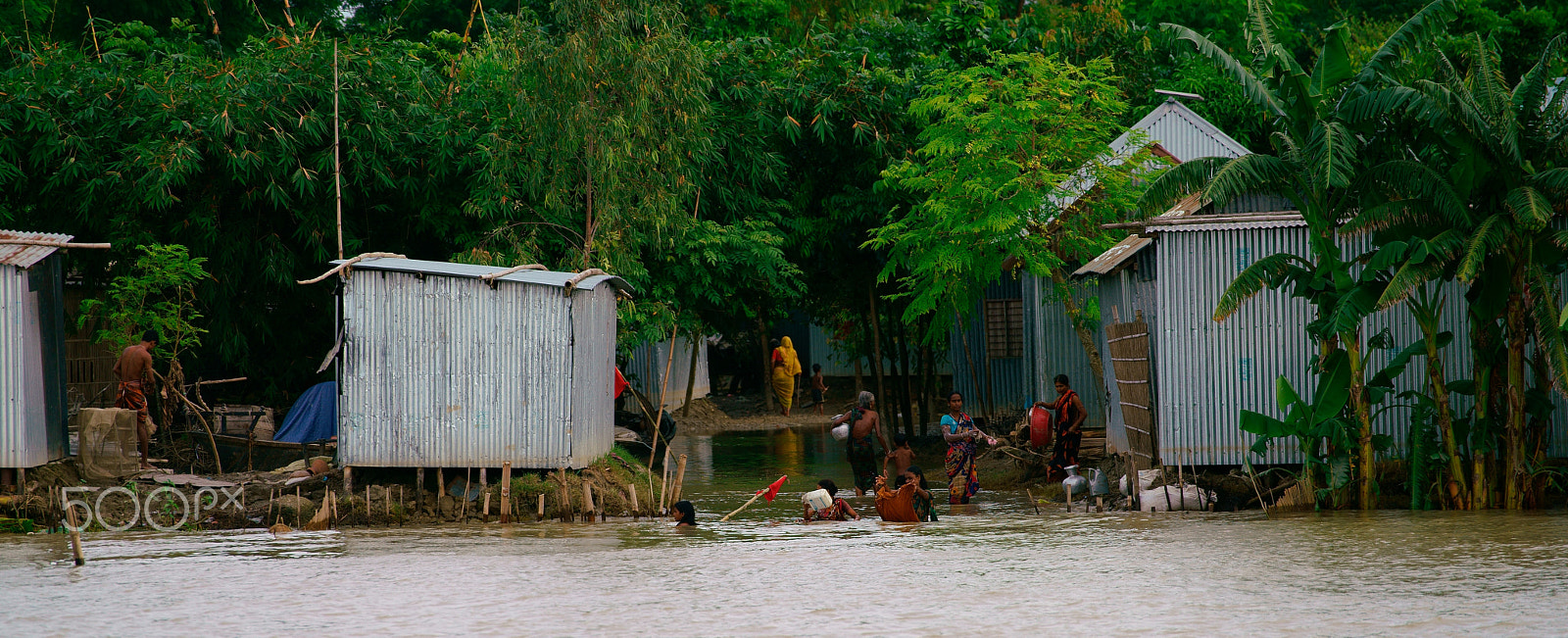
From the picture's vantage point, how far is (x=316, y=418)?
1537 centimetres

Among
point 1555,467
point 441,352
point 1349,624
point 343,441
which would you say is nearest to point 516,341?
point 441,352

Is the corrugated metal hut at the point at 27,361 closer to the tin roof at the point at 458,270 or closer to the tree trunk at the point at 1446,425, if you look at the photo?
the tin roof at the point at 458,270

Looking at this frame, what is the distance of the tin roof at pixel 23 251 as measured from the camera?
A: 42.2 ft

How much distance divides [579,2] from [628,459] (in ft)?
18.1

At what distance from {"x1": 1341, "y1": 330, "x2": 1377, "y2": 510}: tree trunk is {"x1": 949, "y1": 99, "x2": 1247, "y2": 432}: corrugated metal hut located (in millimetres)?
4099

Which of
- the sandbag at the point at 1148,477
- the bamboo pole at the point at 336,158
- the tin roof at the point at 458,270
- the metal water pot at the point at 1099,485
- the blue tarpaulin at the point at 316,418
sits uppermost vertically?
the bamboo pole at the point at 336,158

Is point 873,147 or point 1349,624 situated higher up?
point 873,147

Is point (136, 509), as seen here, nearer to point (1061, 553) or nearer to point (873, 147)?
point (1061, 553)

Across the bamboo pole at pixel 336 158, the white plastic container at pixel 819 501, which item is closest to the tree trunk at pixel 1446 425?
the white plastic container at pixel 819 501

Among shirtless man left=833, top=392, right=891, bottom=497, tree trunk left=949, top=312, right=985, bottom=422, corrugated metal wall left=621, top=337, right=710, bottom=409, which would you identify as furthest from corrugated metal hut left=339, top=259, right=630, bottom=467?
corrugated metal wall left=621, top=337, right=710, bottom=409

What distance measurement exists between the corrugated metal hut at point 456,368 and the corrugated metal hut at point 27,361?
299 cm

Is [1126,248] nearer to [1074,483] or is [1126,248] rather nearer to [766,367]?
[1074,483]

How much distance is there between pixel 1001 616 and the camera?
26.6ft

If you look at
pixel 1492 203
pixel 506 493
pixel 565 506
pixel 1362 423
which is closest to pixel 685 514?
pixel 565 506
